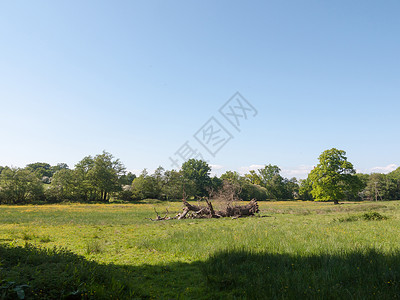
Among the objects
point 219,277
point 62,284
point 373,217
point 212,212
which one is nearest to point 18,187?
point 212,212

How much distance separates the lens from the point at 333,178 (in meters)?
53.2

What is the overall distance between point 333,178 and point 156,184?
5387cm

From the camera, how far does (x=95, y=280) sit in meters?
5.42

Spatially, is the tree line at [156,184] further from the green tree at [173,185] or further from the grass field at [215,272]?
the grass field at [215,272]

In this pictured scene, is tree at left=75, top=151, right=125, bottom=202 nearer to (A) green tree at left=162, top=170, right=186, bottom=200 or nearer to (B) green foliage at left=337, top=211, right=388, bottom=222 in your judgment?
(A) green tree at left=162, top=170, right=186, bottom=200

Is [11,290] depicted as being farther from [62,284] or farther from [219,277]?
[219,277]

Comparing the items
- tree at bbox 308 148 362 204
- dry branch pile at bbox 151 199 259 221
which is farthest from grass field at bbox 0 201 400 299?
tree at bbox 308 148 362 204

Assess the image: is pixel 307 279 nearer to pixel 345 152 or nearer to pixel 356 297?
pixel 356 297

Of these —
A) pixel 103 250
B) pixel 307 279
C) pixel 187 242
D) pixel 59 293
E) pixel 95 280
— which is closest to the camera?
pixel 59 293

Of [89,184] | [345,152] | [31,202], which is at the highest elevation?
[345,152]

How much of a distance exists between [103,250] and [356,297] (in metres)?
9.31

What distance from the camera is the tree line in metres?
53.6

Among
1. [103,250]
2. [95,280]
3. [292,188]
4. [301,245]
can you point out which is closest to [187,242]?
[103,250]

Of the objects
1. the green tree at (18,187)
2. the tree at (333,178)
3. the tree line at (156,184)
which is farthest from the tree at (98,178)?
the tree at (333,178)
